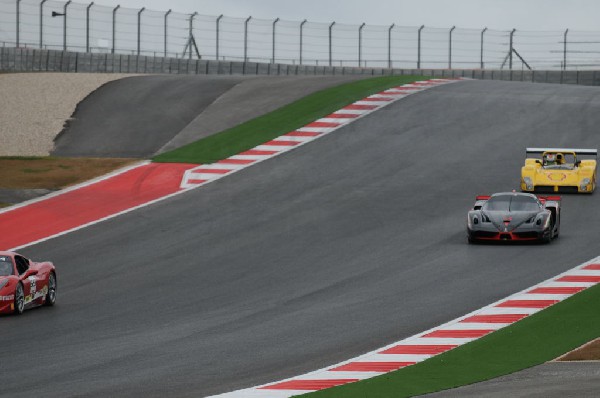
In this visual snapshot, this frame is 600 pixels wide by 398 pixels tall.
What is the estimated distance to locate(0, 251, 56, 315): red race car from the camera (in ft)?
65.1

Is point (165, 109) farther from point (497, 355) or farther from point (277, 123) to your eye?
point (497, 355)

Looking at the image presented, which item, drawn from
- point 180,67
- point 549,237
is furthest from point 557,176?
point 180,67

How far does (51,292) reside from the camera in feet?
70.4

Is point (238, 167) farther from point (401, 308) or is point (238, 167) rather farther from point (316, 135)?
point (401, 308)

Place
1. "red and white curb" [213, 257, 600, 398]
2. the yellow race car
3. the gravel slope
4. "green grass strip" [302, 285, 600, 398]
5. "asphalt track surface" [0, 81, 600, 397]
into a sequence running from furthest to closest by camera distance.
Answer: the gravel slope, the yellow race car, "asphalt track surface" [0, 81, 600, 397], "red and white curb" [213, 257, 600, 398], "green grass strip" [302, 285, 600, 398]

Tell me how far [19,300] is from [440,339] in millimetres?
7041

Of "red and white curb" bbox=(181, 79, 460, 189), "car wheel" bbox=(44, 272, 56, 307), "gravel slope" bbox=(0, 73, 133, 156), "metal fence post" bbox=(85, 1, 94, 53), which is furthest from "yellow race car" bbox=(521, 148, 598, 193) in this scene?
"metal fence post" bbox=(85, 1, 94, 53)

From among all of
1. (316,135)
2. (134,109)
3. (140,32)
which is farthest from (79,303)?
(140,32)

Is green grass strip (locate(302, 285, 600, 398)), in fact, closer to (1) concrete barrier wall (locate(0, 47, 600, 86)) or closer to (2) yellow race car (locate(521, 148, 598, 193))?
(2) yellow race car (locate(521, 148, 598, 193))

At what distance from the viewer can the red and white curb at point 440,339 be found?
14259 mm

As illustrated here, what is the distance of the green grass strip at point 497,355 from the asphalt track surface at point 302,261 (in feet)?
4.00

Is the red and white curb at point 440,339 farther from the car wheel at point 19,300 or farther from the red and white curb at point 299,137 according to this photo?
the red and white curb at point 299,137

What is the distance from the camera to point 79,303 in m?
21.5

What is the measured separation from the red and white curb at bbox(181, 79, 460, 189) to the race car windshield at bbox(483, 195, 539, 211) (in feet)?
32.8
